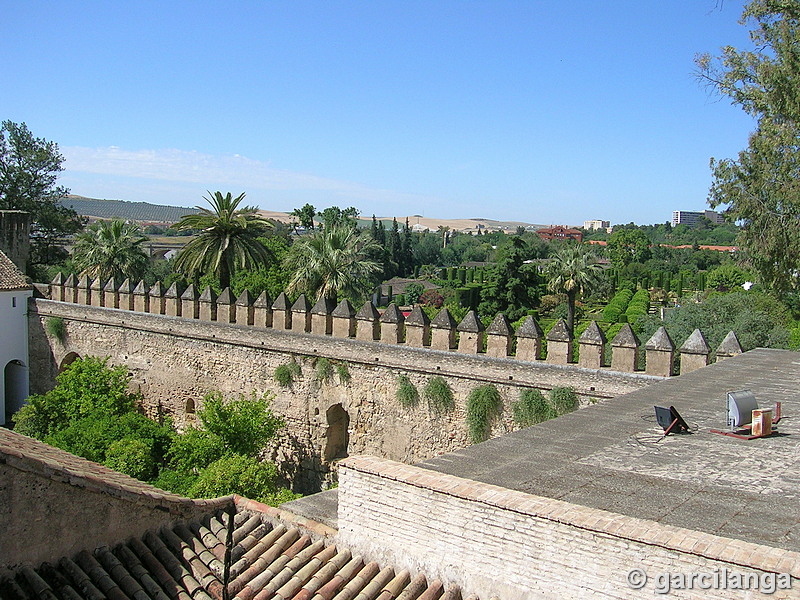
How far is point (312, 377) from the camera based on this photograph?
1430 cm

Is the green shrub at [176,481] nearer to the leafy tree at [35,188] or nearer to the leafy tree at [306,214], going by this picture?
the leafy tree at [35,188]

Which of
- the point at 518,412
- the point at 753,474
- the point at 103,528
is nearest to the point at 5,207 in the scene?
the point at 518,412

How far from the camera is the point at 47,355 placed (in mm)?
19906

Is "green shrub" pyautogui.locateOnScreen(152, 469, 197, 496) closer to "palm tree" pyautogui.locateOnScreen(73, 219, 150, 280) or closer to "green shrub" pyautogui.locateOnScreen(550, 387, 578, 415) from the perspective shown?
"green shrub" pyautogui.locateOnScreen(550, 387, 578, 415)

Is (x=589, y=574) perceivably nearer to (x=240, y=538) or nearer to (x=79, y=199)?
(x=240, y=538)

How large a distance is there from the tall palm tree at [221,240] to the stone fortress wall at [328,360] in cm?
334

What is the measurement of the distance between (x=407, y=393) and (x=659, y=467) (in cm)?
764

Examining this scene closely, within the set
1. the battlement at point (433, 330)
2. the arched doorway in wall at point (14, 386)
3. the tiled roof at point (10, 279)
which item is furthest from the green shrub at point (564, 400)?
the arched doorway in wall at point (14, 386)

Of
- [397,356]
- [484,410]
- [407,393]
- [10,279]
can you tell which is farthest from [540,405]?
[10,279]

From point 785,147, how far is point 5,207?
2728 cm

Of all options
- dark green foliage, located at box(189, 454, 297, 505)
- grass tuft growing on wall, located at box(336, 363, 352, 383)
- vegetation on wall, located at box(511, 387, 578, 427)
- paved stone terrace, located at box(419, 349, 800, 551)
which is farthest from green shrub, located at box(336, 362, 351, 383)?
paved stone terrace, located at box(419, 349, 800, 551)

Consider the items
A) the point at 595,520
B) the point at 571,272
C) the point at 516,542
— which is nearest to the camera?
the point at 595,520

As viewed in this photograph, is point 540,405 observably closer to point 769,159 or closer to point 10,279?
point 769,159

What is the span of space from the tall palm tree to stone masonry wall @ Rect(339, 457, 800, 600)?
656 inches
